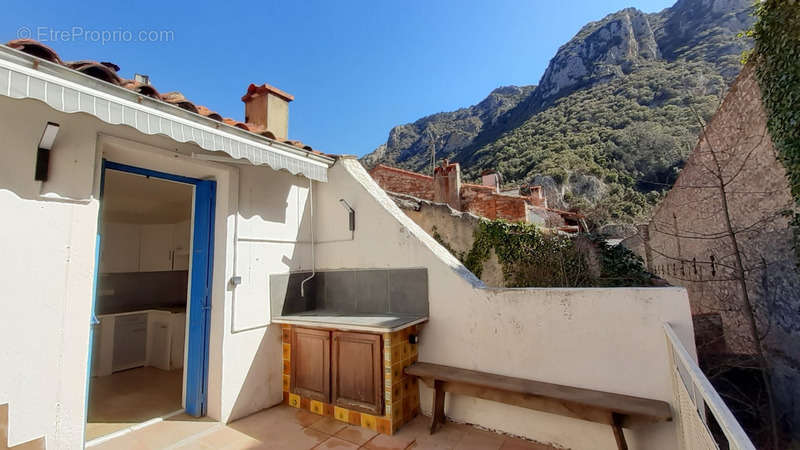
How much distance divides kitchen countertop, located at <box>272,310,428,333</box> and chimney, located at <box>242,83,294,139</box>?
3.68 meters

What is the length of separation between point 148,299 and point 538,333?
1041 centimetres

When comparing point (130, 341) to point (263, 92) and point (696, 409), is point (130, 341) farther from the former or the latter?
point (696, 409)

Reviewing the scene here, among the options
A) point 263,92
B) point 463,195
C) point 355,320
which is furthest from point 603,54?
point 355,320

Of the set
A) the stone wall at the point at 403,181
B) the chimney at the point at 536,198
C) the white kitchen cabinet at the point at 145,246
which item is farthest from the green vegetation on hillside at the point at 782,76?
the white kitchen cabinet at the point at 145,246

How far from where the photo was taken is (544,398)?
3975 millimetres

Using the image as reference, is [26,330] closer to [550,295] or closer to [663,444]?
[550,295]

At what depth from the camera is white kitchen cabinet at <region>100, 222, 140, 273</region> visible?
28.8ft

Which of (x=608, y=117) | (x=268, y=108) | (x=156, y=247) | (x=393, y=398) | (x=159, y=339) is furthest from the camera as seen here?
(x=608, y=117)

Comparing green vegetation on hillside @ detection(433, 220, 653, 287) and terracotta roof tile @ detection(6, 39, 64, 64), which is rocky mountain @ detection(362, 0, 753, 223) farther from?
terracotta roof tile @ detection(6, 39, 64, 64)

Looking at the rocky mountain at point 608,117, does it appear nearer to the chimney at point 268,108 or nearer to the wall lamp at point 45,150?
the chimney at point 268,108

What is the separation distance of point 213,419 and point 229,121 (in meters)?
4.52

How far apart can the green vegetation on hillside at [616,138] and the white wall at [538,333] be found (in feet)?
84.4

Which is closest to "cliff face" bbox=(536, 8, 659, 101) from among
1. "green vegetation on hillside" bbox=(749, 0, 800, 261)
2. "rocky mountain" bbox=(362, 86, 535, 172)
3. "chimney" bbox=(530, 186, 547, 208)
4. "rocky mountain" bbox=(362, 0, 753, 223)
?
"rocky mountain" bbox=(362, 0, 753, 223)

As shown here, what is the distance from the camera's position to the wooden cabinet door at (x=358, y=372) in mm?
4676
